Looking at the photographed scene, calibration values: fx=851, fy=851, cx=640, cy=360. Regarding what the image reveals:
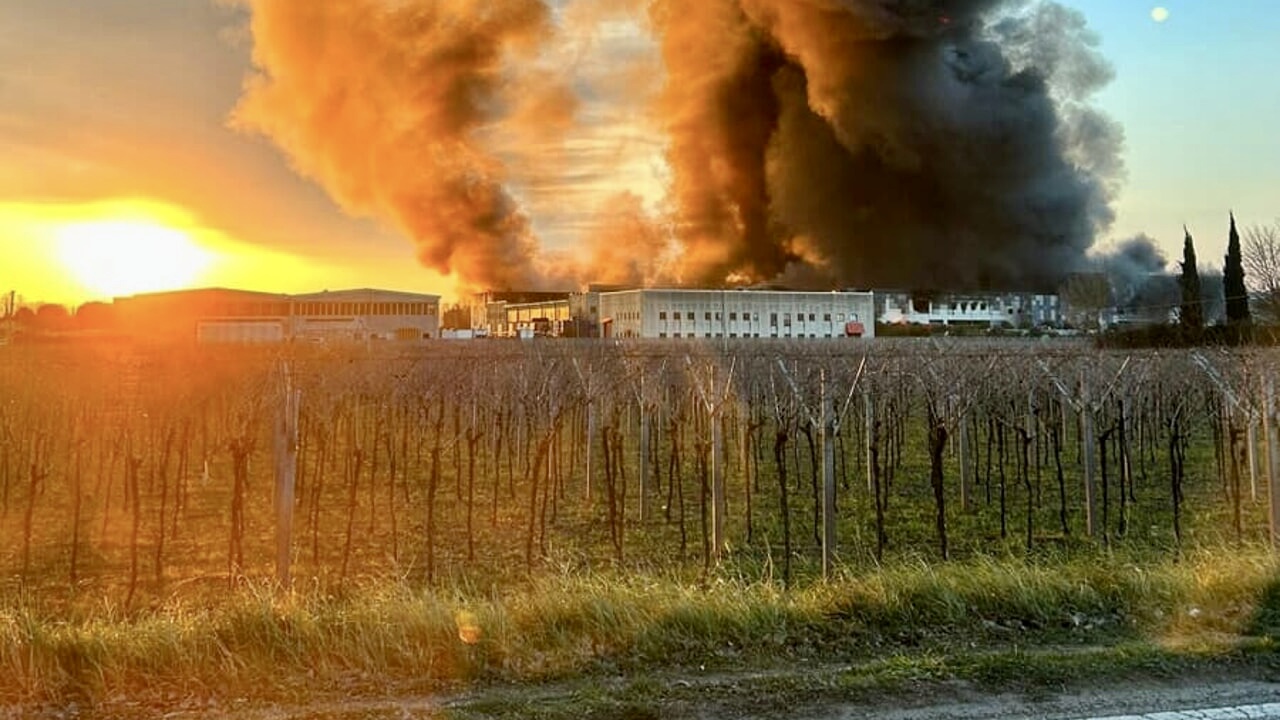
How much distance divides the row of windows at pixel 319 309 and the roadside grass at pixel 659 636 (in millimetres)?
66909

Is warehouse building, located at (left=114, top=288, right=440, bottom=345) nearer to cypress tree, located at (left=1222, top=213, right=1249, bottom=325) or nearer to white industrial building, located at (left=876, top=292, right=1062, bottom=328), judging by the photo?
white industrial building, located at (left=876, top=292, right=1062, bottom=328)

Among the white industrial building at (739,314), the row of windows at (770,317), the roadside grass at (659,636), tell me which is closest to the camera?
the roadside grass at (659,636)

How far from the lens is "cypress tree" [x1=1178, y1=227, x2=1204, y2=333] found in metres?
45.3

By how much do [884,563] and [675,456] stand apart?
10.9 feet

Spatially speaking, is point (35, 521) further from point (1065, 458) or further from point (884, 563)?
point (1065, 458)

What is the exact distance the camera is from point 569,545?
9.88 meters

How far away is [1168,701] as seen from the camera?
154 inches

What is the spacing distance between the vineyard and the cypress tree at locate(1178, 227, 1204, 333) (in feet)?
89.2

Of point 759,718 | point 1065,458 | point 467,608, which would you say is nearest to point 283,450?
point 467,608

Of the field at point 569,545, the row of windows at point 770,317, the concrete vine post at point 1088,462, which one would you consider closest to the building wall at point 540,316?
the row of windows at point 770,317

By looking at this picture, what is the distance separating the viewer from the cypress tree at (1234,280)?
1911 inches

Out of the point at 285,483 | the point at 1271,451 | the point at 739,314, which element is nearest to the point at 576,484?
the point at 285,483

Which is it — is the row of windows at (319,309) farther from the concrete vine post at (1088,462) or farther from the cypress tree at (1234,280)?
the concrete vine post at (1088,462)

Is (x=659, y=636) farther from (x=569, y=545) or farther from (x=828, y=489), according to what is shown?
(x=569, y=545)
